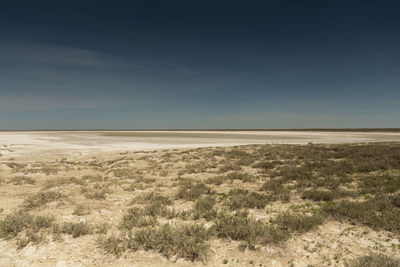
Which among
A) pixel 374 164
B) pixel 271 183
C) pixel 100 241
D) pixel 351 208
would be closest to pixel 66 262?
pixel 100 241

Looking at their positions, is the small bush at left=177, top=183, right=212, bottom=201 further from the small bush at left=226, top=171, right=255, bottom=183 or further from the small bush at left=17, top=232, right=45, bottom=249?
the small bush at left=17, top=232, right=45, bottom=249

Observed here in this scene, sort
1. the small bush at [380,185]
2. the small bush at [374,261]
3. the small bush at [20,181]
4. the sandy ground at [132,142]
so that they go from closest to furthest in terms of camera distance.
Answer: the small bush at [374,261] → the small bush at [380,185] → the small bush at [20,181] → the sandy ground at [132,142]

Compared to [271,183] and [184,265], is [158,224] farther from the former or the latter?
[271,183]

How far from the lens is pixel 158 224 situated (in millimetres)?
5895

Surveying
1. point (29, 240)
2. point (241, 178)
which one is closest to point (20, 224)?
point (29, 240)

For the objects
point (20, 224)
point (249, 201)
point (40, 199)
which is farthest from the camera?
point (40, 199)

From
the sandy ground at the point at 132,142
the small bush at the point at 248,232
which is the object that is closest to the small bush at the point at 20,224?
the small bush at the point at 248,232

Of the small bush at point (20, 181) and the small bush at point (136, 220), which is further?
the small bush at point (20, 181)

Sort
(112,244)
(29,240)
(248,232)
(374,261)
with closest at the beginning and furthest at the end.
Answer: (374,261) → (112,244) → (29,240) → (248,232)

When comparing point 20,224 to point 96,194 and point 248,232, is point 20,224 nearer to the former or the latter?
point 96,194

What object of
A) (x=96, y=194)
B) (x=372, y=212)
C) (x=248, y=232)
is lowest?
(x=96, y=194)

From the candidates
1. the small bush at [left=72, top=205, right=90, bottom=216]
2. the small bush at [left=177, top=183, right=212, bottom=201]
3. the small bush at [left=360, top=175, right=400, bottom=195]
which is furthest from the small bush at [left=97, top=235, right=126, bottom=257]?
the small bush at [left=360, top=175, right=400, bottom=195]

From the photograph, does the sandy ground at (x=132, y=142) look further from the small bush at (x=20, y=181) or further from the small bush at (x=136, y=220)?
the small bush at (x=136, y=220)

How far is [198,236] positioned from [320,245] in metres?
2.81
